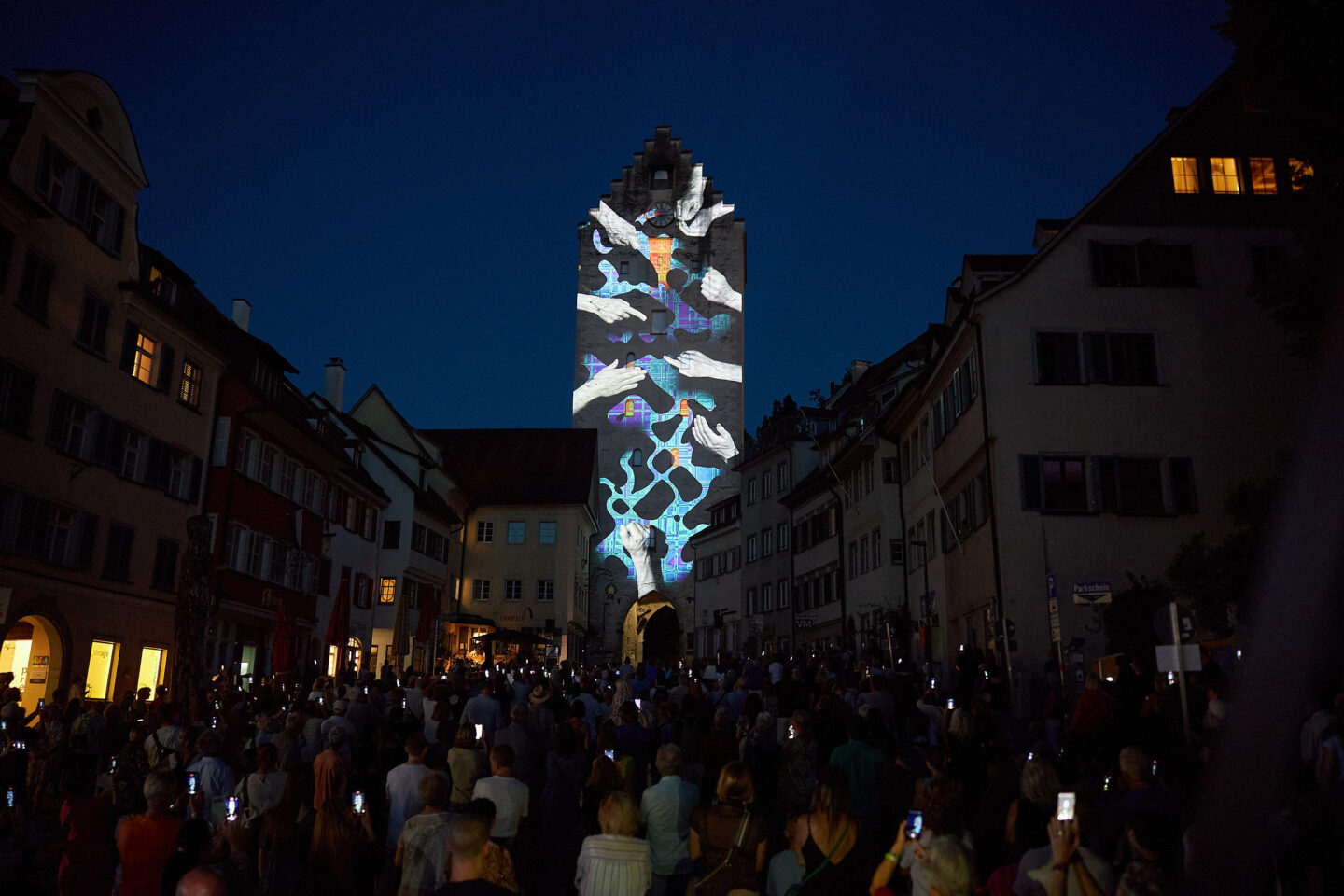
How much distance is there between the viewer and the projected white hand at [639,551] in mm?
71188

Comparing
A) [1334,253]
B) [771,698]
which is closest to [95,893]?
[771,698]

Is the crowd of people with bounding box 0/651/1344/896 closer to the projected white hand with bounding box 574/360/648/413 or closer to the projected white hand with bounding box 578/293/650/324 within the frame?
the projected white hand with bounding box 574/360/648/413

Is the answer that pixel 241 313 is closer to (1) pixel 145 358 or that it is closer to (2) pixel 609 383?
(1) pixel 145 358

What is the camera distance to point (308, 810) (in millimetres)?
9617

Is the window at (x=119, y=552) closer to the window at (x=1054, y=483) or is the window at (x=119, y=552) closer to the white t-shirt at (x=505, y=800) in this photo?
the white t-shirt at (x=505, y=800)

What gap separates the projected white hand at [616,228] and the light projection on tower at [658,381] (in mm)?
61

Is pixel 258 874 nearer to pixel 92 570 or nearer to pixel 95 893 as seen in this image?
pixel 95 893

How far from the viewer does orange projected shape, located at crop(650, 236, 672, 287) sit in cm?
7562

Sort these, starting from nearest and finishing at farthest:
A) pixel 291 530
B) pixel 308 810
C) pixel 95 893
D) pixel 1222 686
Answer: pixel 95 893 → pixel 308 810 → pixel 1222 686 → pixel 291 530

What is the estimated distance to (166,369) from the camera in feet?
94.1

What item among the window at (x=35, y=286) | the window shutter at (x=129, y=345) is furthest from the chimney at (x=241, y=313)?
the window at (x=35, y=286)

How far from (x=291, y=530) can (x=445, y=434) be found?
130 feet

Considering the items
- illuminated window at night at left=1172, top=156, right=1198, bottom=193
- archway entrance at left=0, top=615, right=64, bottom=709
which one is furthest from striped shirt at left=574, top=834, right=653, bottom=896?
illuminated window at night at left=1172, top=156, right=1198, bottom=193

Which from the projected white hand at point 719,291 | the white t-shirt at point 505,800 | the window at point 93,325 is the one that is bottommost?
the white t-shirt at point 505,800
